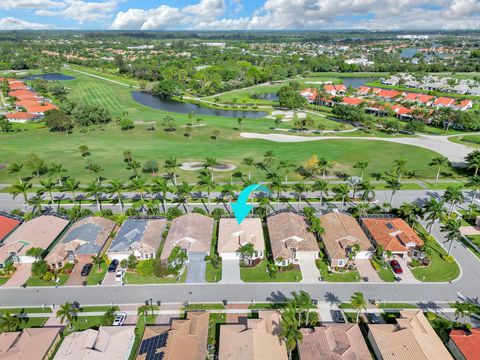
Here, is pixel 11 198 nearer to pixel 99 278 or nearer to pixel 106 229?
pixel 106 229

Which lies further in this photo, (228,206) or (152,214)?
(228,206)

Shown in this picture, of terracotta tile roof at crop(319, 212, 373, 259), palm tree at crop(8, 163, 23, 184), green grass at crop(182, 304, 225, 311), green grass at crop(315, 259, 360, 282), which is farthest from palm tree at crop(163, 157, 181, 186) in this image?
green grass at crop(315, 259, 360, 282)

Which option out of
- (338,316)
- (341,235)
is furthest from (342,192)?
(338,316)

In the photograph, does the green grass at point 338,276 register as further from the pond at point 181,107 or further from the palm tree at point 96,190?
the pond at point 181,107

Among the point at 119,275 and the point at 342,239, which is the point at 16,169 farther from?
the point at 342,239

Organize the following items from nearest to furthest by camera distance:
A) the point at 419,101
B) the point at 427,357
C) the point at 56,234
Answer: the point at 427,357 < the point at 56,234 < the point at 419,101

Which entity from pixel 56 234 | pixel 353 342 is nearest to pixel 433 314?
pixel 353 342

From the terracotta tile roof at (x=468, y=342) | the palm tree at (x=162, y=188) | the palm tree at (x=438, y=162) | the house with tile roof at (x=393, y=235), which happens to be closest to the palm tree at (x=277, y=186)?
the house with tile roof at (x=393, y=235)

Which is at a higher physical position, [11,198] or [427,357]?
[427,357]
